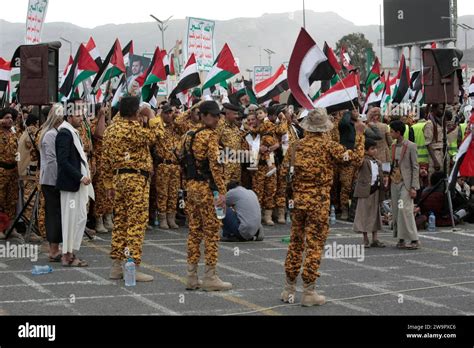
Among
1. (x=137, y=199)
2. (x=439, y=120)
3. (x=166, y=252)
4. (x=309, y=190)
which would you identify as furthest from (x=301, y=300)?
(x=439, y=120)

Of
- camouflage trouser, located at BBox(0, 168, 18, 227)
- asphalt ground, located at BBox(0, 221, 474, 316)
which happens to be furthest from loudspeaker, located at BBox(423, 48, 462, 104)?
camouflage trouser, located at BBox(0, 168, 18, 227)

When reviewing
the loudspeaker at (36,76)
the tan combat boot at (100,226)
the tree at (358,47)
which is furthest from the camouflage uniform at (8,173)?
the tree at (358,47)

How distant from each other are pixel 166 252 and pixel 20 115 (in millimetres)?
4914

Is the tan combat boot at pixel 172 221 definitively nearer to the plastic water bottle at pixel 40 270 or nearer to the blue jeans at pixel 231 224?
the blue jeans at pixel 231 224

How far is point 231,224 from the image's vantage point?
13.8m

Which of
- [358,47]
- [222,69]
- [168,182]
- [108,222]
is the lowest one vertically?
[108,222]

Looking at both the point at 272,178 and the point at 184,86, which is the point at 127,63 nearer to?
the point at 184,86

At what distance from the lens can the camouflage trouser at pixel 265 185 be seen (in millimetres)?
16156

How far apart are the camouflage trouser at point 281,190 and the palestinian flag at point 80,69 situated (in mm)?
3886

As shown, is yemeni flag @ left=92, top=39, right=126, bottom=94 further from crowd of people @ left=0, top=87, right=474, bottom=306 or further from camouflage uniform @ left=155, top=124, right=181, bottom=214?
camouflage uniform @ left=155, top=124, right=181, bottom=214

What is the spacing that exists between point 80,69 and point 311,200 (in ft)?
26.8

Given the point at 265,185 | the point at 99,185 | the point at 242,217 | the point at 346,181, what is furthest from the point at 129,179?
the point at 346,181

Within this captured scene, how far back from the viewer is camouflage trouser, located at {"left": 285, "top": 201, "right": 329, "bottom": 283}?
29.1 ft

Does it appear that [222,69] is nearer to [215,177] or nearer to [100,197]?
[100,197]
